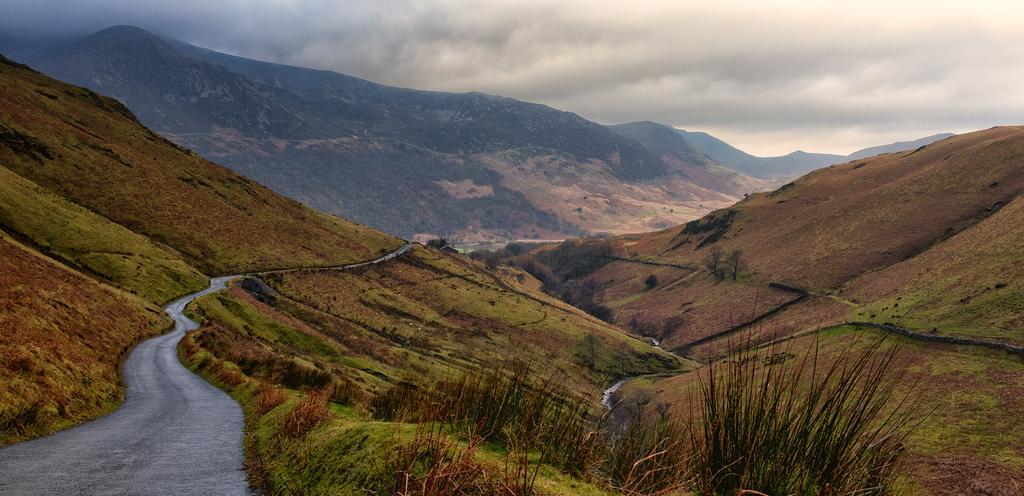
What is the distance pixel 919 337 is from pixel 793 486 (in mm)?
89428

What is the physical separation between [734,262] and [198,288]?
145 metres

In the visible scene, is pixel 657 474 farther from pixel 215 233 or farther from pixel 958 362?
pixel 215 233

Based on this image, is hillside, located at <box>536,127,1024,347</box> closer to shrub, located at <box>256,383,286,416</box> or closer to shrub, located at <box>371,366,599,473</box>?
shrub, located at <box>371,366,599,473</box>

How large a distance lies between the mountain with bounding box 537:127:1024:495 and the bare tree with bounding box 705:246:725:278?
191 cm

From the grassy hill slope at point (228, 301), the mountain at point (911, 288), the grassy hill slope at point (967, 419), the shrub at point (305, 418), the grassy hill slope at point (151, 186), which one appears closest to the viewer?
the shrub at point (305, 418)

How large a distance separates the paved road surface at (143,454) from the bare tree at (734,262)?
519 ft

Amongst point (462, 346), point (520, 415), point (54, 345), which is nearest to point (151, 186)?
point (462, 346)

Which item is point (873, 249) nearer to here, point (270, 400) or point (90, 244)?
point (270, 400)

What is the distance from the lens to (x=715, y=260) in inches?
6919

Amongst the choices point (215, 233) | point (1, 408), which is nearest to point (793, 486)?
point (1, 408)

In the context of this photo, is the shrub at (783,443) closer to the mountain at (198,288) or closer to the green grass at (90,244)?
the mountain at (198,288)

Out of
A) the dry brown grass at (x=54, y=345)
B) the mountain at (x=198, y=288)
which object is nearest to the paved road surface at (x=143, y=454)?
the dry brown grass at (x=54, y=345)

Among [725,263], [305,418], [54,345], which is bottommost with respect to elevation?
[725,263]

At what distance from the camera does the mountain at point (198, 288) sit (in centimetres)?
2428
